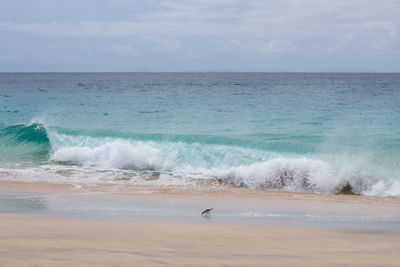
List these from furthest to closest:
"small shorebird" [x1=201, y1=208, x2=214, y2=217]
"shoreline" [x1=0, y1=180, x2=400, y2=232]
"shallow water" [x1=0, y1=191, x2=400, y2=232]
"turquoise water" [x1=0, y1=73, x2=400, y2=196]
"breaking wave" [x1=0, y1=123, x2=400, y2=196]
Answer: "turquoise water" [x1=0, y1=73, x2=400, y2=196], "breaking wave" [x1=0, y1=123, x2=400, y2=196], "small shorebird" [x1=201, y1=208, x2=214, y2=217], "shoreline" [x1=0, y1=180, x2=400, y2=232], "shallow water" [x1=0, y1=191, x2=400, y2=232]

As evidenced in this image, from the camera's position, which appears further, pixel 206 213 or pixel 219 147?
pixel 219 147

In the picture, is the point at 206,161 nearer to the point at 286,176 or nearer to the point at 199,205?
the point at 286,176

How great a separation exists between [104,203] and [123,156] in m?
5.88

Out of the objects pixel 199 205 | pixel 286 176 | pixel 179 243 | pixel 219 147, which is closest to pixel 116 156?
pixel 219 147

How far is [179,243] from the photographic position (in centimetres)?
586

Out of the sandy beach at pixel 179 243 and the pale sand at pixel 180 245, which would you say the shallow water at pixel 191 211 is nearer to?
the sandy beach at pixel 179 243

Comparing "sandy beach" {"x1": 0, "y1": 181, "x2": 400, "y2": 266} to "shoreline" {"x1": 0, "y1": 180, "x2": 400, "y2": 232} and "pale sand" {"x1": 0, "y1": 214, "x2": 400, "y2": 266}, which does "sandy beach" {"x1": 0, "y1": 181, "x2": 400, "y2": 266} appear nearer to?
"pale sand" {"x1": 0, "y1": 214, "x2": 400, "y2": 266}

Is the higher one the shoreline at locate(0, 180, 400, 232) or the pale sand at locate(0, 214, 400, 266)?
the pale sand at locate(0, 214, 400, 266)

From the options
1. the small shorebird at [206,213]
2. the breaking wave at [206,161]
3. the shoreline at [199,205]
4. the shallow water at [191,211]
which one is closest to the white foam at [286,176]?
the breaking wave at [206,161]

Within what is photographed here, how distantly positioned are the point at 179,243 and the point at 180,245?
107 mm

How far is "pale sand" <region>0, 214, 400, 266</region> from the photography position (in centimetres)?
499

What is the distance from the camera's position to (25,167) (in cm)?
1486

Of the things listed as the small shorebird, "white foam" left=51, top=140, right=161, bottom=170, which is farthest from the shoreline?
"white foam" left=51, top=140, right=161, bottom=170

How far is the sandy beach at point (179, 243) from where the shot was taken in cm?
500
